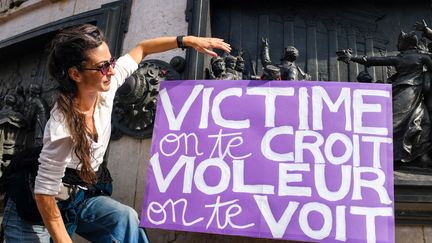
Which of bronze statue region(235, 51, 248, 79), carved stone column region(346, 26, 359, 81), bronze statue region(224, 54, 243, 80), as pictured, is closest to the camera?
bronze statue region(224, 54, 243, 80)

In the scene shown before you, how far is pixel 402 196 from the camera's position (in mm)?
3590

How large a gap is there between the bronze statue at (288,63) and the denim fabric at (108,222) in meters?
2.60

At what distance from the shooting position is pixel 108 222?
221cm

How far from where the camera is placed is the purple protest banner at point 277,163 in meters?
3.13

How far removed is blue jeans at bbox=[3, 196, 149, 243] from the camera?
2189 mm

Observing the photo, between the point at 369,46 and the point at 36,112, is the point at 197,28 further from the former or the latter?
the point at 36,112

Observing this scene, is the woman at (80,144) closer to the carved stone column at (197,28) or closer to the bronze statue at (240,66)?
the carved stone column at (197,28)

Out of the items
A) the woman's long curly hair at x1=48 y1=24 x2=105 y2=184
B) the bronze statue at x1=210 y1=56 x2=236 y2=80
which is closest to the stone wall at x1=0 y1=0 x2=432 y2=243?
the bronze statue at x1=210 y1=56 x2=236 y2=80

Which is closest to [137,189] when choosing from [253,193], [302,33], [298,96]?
[253,193]

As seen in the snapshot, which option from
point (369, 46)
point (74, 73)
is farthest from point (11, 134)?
point (369, 46)

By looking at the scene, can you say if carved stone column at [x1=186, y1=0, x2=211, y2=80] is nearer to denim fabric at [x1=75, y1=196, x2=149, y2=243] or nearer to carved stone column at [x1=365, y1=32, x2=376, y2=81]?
carved stone column at [x1=365, y1=32, x2=376, y2=81]

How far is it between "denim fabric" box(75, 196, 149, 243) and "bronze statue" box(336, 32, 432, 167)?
2579 millimetres

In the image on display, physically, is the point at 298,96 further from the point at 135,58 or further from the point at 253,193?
the point at 135,58

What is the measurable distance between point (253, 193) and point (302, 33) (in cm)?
286
